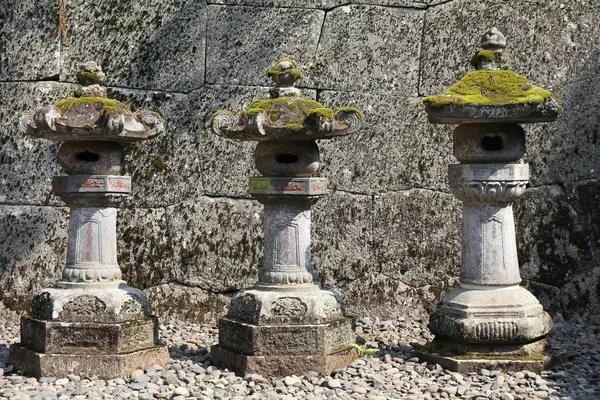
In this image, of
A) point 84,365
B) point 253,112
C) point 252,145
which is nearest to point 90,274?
point 84,365

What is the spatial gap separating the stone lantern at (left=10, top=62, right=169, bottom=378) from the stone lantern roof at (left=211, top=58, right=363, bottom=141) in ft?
1.67

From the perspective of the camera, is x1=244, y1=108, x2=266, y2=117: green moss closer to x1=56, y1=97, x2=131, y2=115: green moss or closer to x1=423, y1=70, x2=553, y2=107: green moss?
x1=56, y1=97, x2=131, y2=115: green moss

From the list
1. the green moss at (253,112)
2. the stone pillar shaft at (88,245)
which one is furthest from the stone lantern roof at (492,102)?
the stone pillar shaft at (88,245)

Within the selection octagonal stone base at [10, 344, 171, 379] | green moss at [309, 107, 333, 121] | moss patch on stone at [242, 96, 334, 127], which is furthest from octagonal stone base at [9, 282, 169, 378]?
green moss at [309, 107, 333, 121]

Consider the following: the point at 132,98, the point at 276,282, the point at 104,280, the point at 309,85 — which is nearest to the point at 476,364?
the point at 276,282

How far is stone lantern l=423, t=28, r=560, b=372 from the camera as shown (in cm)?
464

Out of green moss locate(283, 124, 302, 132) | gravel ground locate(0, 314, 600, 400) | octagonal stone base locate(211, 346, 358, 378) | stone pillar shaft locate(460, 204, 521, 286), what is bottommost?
gravel ground locate(0, 314, 600, 400)

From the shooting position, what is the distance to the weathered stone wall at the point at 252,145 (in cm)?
626

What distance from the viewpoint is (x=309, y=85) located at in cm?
635

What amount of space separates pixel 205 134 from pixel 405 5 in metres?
1.75

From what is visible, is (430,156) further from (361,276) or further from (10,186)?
(10,186)

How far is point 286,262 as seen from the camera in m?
Answer: 4.80

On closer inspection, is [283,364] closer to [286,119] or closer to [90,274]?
[90,274]

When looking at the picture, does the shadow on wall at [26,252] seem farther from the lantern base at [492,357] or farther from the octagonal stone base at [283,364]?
the lantern base at [492,357]
